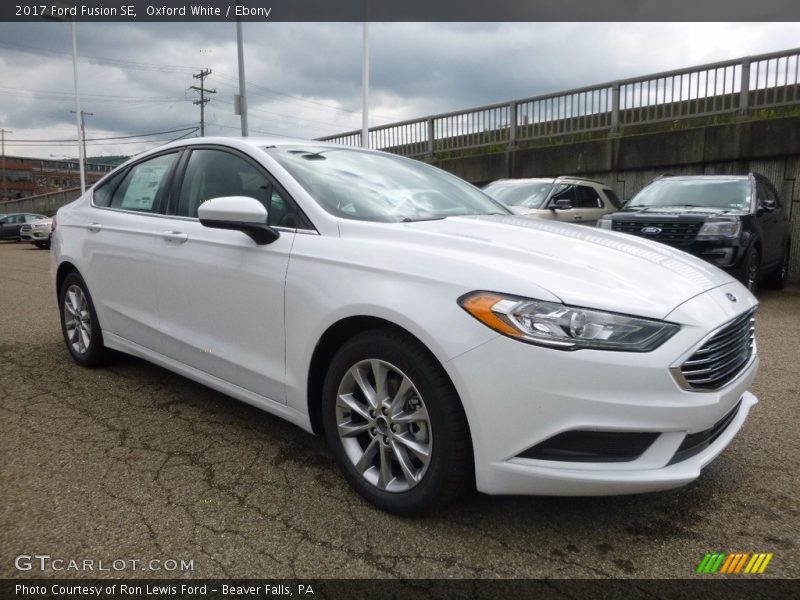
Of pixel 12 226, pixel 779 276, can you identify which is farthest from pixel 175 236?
pixel 12 226

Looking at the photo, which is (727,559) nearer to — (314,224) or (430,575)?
(430,575)

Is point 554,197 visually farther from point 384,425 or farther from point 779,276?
point 384,425

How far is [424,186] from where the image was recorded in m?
3.44

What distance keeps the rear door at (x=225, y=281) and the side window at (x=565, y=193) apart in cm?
648

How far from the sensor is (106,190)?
4.37 metres

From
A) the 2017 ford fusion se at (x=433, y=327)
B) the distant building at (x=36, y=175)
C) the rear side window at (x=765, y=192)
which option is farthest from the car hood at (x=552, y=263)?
the distant building at (x=36, y=175)

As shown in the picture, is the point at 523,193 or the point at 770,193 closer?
the point at 770,193

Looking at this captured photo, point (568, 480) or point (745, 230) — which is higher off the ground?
point (745, 230)

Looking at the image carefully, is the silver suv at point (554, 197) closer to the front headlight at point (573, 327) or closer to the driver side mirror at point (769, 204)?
the driver side mirror at point (769, 204)

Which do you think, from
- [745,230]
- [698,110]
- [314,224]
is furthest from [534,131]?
[314,224]

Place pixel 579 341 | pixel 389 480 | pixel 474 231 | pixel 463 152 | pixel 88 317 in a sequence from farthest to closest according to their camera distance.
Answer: pixel 463 152
pixel 88 317
pixel 474 231
pixel 389 480
pixel 579 341

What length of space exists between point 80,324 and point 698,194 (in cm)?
743

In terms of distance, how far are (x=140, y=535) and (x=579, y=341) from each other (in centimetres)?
174

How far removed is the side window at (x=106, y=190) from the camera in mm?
4281
